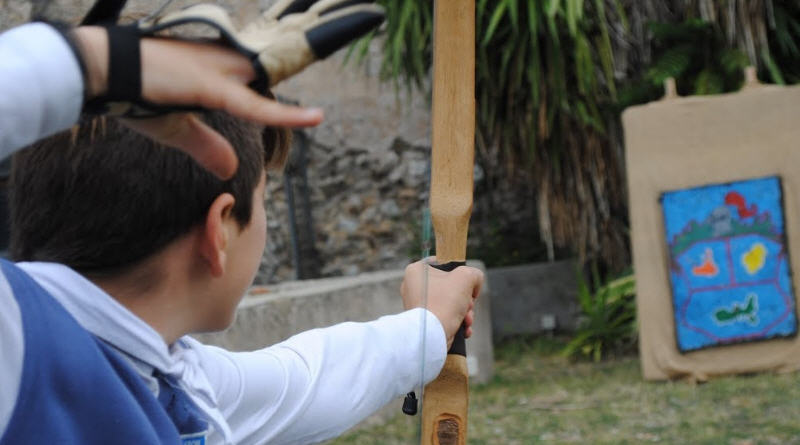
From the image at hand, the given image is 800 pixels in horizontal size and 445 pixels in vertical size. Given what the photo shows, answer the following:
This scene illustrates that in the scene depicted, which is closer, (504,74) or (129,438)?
(129,438)

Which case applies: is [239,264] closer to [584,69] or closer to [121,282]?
[121,282]

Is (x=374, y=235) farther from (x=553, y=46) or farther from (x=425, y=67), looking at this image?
(x=553, y=46)

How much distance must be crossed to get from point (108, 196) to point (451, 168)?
26.0 inches

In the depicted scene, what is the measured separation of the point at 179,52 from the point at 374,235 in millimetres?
5927

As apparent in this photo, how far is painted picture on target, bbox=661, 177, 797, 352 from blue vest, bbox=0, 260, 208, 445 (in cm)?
429

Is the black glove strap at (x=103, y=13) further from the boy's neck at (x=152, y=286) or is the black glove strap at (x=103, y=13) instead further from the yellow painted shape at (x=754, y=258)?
the yellow painted shape at (x=754, y=258)

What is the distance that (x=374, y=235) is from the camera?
6566 millimetres

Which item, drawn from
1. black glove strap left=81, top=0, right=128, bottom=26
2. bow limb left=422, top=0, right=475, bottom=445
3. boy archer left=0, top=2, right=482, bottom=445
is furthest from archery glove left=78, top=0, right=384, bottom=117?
bow limb left=422, top=0, right=475, bottom=445

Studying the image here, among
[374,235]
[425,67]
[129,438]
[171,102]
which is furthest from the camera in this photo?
[374,235]

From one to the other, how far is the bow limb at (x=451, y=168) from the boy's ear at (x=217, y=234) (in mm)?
530

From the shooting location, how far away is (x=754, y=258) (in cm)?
498

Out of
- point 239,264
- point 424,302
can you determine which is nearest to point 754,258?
point 424,302

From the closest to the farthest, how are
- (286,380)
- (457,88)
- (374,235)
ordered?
(286,380) < (457,88) < (374,235)

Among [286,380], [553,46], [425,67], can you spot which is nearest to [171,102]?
[286,380]
